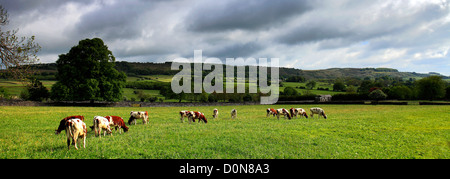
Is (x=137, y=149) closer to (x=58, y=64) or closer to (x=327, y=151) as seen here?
(x=327, y=151)

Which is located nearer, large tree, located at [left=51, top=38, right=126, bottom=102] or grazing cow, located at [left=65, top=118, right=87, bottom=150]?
grazing cow, located at [left=65, top=118, right=87, bottom=150]

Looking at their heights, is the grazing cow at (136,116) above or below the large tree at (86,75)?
below

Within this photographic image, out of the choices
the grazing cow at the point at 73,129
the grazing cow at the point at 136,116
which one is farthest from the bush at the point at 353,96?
the grazing cow at the point at 73,129

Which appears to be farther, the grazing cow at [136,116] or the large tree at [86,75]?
the large tree at [86,75]

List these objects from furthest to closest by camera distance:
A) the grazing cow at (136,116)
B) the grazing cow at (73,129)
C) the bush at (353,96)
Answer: the bush at (353,96)
the grazing cow at (136,116)
the grazing cow at (73,129)

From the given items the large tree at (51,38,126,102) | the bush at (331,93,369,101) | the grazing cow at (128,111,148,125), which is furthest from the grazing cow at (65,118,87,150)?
the bush at (331,93,369,101)

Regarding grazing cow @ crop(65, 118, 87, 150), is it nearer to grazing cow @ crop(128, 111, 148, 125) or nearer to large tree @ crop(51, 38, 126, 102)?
grazing cow @ crop(128, 111, 148, 125)

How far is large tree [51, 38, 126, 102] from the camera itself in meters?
43.1

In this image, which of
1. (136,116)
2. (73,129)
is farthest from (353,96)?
(73,129)

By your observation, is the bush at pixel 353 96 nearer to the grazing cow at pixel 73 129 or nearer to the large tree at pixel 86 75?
the large tree at pixel 86 75

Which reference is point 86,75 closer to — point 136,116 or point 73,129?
point 136,116

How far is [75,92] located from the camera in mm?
43469

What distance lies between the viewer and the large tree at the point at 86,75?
43056 millimetres
